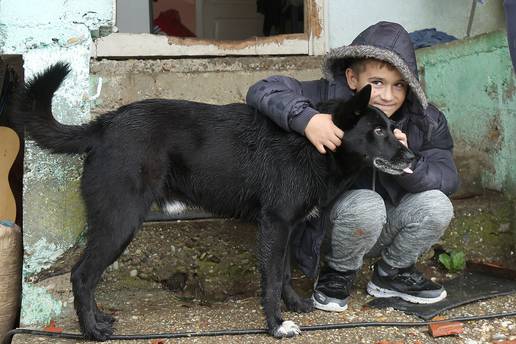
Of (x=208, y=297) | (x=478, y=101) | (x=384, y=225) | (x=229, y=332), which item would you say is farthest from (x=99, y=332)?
(x=478, y=101)

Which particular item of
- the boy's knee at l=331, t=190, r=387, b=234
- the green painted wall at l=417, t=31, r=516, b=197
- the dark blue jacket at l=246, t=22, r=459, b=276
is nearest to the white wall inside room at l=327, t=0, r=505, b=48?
the green painted wall at l=417, t=31, r=516, b=197

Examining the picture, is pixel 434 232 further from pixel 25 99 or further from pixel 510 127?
pixel 25 99

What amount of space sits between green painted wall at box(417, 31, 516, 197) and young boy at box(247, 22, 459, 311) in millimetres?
723

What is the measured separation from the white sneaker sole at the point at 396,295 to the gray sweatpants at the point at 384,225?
133 mm

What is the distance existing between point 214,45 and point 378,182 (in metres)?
1.34

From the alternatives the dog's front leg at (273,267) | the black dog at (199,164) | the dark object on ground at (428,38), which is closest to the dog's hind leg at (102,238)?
the black dog at (199,164)

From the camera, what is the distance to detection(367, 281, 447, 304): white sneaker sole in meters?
2.85

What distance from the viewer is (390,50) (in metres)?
2.56

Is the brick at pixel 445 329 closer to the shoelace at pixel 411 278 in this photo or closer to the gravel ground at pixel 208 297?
the gravel ground at pixel 208 297

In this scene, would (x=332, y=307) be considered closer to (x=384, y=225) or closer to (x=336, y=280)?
(x=336, y=280)

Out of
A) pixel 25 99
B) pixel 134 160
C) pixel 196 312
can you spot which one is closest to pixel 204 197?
pixel 134 160

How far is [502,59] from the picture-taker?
133 inches

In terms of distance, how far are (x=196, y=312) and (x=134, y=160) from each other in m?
0.79

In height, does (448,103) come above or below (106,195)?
above
